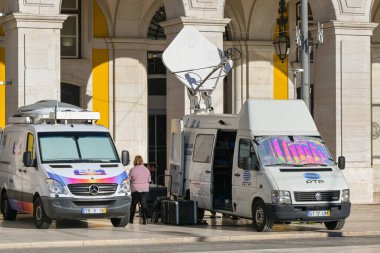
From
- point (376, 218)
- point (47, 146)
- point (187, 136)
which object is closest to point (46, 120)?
point (47, 146)

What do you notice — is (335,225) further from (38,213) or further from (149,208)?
(38,213)

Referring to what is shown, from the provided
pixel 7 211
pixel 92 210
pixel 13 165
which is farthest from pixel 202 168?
pixel 7 211

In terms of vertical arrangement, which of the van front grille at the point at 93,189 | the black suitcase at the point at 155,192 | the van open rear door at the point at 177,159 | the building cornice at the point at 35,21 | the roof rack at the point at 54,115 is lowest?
the black suitcase at the point at 155,192

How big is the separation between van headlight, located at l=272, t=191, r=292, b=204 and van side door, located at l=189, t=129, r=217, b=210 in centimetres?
243

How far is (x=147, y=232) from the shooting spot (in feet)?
82.0

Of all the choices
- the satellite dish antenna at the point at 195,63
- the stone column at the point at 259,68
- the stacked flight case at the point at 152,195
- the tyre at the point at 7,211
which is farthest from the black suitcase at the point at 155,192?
the stone column at the point at 259,68

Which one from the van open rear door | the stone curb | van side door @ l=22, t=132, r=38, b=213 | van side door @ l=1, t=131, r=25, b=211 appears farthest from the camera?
the van open rear door

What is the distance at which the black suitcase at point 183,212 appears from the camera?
2680 centimetres

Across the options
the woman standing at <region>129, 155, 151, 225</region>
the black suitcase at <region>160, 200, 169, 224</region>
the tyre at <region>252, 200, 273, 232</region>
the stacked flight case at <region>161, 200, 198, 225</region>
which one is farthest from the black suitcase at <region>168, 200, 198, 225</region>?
the tyre at <region>252, 200, 273, 232</region>

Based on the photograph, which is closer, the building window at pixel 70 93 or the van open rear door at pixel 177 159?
the van open rear door at pixel 177 159

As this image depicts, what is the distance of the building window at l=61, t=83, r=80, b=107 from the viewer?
3828 centimetres

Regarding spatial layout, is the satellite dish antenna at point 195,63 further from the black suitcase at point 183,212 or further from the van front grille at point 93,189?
the van front grille at point 93,189

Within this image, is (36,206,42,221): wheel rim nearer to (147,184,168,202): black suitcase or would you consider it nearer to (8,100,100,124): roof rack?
(8,100,100,124): roof rack

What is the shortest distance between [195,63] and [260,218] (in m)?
5.36
